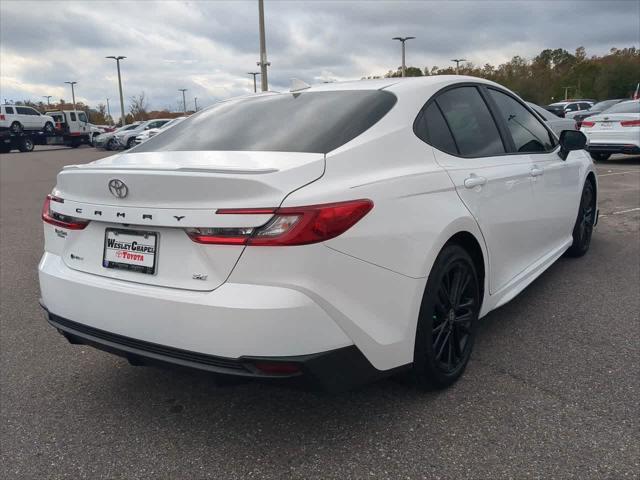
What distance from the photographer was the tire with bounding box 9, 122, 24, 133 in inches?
1219

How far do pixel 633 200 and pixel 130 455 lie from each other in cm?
842

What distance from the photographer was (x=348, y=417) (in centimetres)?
266

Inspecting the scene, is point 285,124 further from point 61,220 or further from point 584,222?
point 584,222

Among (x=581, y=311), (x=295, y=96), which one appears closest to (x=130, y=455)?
(x=295, y=96)

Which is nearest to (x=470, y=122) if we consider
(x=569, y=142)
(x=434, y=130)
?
(x=434, y=130)

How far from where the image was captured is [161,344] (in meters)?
2.26

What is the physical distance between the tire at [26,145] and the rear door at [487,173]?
33745 mm

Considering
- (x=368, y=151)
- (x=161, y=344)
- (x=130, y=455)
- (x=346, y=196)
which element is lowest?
(x=130, y=455)

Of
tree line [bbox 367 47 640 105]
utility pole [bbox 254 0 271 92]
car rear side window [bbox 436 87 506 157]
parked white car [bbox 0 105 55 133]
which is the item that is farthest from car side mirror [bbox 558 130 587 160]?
tree line [bbox 367 47 640 105]

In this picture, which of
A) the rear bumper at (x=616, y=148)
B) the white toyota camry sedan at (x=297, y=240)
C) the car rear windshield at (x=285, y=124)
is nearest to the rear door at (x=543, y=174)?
the white toyota camry sedan at (x=297, y=240)

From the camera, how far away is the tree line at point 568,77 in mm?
66062

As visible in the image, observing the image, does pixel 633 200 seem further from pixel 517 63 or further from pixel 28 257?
pixel 517 63

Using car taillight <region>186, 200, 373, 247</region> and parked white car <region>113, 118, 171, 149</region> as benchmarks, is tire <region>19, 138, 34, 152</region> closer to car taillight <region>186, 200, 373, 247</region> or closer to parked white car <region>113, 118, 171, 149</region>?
parked white car <region>113, 118, 171, 149</region>

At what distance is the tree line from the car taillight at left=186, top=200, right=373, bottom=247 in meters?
64.1
